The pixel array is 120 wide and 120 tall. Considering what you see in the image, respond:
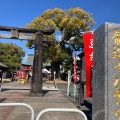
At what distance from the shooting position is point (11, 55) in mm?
61250

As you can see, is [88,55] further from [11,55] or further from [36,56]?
[11,55]

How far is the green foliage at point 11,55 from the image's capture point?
5515cm

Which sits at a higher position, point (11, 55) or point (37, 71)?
point (11, 55)

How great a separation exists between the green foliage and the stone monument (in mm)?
50247

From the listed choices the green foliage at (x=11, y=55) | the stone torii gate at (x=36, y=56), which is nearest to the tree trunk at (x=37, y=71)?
the stone torii gate at (x=36, y=56)

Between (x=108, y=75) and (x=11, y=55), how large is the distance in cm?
5746

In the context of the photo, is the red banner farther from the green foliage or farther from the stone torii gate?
the green foliage

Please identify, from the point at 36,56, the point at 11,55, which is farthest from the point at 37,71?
the point at 11,55

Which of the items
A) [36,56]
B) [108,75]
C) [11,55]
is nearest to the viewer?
[108,75]

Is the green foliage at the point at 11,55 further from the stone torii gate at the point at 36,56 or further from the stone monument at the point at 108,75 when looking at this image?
the stone monument at the point at 108,75

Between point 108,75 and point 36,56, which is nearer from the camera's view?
point 108,75

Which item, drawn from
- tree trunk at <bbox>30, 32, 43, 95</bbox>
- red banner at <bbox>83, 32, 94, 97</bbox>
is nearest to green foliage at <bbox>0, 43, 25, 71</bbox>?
tree trunk at <bbox>30, 32, 43, 95</bbox>

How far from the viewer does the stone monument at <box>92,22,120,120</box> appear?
5293mm

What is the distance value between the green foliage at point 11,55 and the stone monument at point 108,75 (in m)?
50.2
